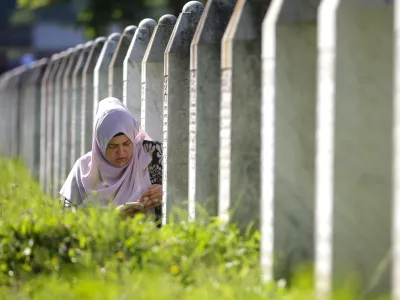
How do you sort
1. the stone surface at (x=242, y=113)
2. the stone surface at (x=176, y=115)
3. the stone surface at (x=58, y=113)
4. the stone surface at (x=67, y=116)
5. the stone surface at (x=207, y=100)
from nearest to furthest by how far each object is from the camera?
the stone surface at (x=242, y=113) < the stone surface at (x=207, y=100) < the stone surface at (x=176, y=115) < the stone surface at (x=67, y=116) < the stone surface at (x=58, y=113)

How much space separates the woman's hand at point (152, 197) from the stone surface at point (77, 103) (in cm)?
377

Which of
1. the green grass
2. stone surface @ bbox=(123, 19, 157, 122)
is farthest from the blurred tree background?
the green grass

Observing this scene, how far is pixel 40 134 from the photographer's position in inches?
762

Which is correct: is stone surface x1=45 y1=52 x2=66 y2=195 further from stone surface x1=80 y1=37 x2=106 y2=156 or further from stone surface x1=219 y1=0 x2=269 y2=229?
stone surface x1=219 y1=0 x2=269 y2=229

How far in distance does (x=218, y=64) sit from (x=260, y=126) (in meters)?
0.78

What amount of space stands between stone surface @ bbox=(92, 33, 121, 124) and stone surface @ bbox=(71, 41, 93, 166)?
1.28m

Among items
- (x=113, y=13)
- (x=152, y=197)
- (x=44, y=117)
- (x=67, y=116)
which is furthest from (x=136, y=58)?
(x=113, y=13)

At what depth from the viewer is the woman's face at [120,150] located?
35.6 feet

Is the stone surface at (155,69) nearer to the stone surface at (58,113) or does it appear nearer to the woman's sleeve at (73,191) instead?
the woman's sleeve at (73,191)

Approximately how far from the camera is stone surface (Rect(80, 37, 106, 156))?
13688 millimetres

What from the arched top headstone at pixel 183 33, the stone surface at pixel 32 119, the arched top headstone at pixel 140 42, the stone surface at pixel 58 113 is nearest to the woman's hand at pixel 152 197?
the arched top headstone at pixel 183 33

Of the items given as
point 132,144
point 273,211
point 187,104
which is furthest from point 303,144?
point 132,144

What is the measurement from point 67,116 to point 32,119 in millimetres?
4729

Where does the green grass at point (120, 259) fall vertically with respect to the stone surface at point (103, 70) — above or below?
below
